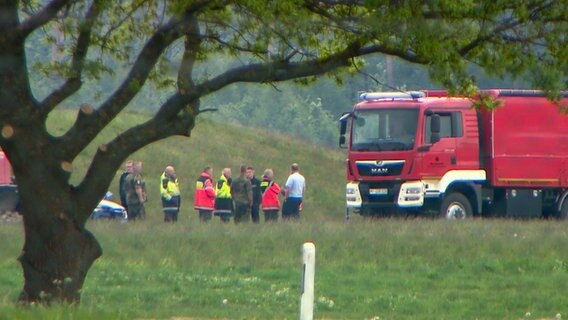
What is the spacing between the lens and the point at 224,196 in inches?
1224

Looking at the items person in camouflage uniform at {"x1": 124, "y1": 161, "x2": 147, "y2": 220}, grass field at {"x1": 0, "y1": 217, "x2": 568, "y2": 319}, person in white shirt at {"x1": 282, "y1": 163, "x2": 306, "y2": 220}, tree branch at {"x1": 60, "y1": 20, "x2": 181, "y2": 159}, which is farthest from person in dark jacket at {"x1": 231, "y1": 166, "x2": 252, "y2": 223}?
tree branch at {"x1": 60, "y1": 20, "x2": 181, "y2": 159}

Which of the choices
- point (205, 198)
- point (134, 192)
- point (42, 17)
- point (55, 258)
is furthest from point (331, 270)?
point (205, 198)

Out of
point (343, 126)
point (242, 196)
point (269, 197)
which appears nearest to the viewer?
point (242, 196)

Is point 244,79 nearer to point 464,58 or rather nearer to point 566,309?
point 464,58

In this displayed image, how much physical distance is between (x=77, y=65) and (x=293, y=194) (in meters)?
20.3

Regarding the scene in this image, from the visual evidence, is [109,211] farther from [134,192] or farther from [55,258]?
[55,258]

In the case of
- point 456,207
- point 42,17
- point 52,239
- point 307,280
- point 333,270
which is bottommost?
point 333,270

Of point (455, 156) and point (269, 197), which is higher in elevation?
point (455, 156)

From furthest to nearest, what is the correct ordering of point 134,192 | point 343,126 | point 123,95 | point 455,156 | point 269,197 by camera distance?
point 343,126 < point 455,156 < point 269,197 < point 134,192 < point 123,95

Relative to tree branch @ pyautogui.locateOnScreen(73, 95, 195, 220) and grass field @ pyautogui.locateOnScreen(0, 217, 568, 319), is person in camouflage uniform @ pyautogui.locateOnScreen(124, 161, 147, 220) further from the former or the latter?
tree branch @ pyautogui.locateOnScreen(73, 95, 195, 220)

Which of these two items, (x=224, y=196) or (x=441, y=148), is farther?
(x=441, y=148)

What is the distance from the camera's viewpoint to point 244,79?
1214 cm

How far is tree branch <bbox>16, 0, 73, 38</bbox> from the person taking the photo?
38.3 feet

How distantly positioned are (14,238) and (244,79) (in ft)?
34.9
